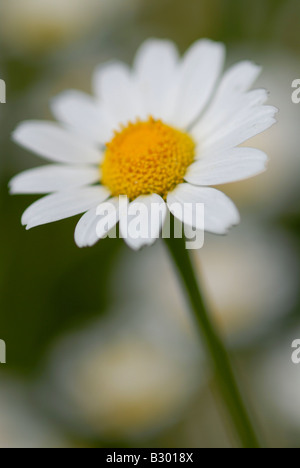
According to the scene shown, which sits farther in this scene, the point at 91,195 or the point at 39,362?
the point at 39,362

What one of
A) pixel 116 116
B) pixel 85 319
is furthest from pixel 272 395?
pixel 116 116

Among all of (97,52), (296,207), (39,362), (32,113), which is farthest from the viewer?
(97,52)

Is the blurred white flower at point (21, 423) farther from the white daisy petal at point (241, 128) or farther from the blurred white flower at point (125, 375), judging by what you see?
the white daisy petal at point (241, 128)

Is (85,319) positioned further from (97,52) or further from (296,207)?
(97,52)

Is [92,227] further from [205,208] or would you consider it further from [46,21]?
[46,21]

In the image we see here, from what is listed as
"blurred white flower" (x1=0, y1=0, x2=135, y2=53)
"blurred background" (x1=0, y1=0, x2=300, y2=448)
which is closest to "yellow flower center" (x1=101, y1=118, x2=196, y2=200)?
"blurred background" (x1=0, y1=0, x2=300, y2=448)

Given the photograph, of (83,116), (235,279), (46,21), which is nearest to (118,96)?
(83,116)

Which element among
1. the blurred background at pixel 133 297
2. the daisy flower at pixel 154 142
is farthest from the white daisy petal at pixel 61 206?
the blurred background at pixel 133 297

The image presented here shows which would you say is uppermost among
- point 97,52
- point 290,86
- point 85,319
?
point 97,52
